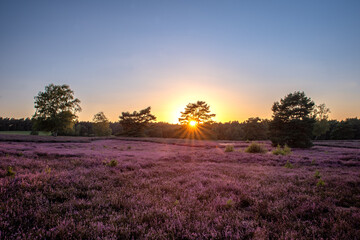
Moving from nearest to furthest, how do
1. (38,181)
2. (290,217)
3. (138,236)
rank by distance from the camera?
1. (138,236)
2. (290,217)
3. (38,181)

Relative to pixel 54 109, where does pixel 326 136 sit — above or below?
Result: below

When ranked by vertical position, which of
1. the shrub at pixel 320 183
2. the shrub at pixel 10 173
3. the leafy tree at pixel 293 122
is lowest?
the shrub at pixel 320 183

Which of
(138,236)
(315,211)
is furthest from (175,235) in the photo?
(315,211)

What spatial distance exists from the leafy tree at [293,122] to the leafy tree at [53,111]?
51640mm

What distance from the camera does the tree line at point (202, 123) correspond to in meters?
27.5

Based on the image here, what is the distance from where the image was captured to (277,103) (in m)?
29.7

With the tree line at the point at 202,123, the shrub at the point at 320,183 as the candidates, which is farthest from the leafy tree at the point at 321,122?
the shrub at the point at 320,183

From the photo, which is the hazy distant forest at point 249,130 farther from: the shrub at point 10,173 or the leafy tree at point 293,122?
the shrub at point 10,173

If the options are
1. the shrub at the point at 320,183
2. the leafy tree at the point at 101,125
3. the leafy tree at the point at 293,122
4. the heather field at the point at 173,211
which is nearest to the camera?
the heather field at the point at 173,211

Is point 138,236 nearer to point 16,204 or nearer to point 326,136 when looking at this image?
point 16,204

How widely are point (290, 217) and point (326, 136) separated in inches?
4289

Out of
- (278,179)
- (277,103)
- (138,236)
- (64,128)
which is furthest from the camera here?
(64,128)

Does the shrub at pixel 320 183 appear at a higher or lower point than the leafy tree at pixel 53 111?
lower

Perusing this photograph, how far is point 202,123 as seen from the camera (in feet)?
205
